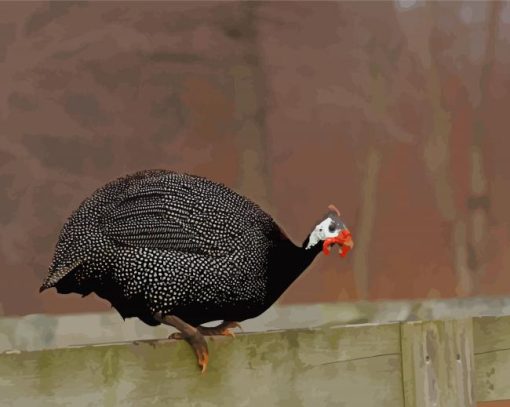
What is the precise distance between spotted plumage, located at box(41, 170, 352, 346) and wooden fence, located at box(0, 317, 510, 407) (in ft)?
0.72

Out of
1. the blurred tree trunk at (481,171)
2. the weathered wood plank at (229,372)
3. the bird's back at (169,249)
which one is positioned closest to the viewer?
the weathered wood plank at (229,372)

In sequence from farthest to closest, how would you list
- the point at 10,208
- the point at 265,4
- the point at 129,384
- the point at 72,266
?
the point at 265,4, the point at 10,208, the point at 72,266, the point at 129,384

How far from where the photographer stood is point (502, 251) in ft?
4.24

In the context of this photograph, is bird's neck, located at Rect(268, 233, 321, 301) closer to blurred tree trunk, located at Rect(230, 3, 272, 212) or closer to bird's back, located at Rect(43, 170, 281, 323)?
bird's back, located at Rect(43, 170, 281, 323)

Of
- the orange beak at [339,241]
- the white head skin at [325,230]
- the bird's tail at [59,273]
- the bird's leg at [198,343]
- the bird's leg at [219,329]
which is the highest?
the white head skin at [325,230]

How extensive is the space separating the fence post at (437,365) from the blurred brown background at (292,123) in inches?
22.4

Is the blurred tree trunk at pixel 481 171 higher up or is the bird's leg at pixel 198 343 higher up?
the blurred tree trunk at pixel 481 171

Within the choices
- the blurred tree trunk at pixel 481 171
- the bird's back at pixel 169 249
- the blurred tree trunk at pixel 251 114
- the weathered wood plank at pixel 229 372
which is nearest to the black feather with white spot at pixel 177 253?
the bird's back at pixel 169 249

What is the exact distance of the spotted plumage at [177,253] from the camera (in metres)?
0.76

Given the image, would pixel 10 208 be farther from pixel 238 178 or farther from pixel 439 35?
pixel 439 35

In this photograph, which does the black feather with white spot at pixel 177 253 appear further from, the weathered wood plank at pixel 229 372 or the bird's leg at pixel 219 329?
the weathered wood plank at pixel 229 372

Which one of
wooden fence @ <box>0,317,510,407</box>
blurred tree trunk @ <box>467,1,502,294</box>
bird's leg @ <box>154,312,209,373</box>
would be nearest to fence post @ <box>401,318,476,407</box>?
wooden fence @ <box>0,317,510,407</box>

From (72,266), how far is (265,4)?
634 mm

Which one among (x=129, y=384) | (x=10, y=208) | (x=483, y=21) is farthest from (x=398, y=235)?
(x=129, y=384)
